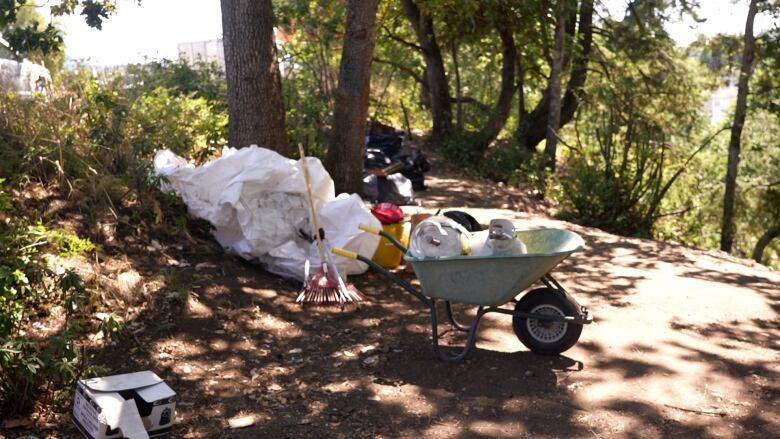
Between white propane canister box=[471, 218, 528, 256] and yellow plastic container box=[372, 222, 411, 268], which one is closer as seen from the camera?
white propane canister box=[471, 218, 528, 256]

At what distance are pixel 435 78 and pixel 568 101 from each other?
318 cm

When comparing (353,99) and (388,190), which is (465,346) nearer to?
(353,99)

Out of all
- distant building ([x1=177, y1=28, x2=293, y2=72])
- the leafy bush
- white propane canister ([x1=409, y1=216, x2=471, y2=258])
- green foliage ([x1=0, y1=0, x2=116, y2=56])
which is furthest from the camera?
distant building ([x1=177, y1=28, x2=293, y2=72])

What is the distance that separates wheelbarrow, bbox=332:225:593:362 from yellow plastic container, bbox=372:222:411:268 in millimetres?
1862

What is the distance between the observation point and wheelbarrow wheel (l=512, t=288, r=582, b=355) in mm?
4906

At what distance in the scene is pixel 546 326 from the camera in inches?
198

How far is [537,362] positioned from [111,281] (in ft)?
9.25

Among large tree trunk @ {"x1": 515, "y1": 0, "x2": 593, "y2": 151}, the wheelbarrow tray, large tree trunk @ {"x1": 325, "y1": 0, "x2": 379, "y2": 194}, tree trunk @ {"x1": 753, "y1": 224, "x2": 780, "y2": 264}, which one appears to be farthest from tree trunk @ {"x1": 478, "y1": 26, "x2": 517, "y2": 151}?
the wheelbarrow tray

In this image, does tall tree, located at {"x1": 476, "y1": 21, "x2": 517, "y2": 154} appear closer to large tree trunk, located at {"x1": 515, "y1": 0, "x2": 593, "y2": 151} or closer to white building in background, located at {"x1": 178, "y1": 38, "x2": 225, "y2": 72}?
large tree trunk, located at {"x1": 515, "y1": 0, "x2": 593, "y2": 151}

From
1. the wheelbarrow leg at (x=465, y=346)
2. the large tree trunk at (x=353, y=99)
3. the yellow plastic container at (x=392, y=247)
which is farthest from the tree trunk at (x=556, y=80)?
the wheelbarrow leg at (x=465, y=346)

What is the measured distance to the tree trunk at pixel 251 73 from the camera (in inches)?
302

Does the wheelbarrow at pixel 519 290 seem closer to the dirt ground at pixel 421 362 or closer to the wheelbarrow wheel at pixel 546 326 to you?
the wheelbarrow wheel at pixel 546 326

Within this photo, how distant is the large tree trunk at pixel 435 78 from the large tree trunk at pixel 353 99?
28.5ft

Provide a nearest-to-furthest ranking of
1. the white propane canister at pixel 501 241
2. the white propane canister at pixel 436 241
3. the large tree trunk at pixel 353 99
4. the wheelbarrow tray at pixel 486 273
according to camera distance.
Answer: the wheelbarrow tray at pixel 486 273 → the white propane canister at pixel 501 241 → the white propane canister at pixel 436 241 → the large tree trunk at pixel 353 99
